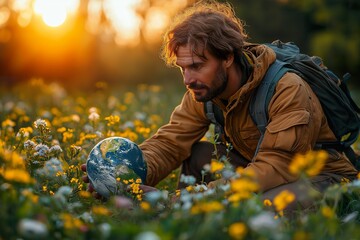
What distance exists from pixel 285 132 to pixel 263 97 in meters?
0.38

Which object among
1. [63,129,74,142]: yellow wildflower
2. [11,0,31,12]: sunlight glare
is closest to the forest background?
[11,0,31,12]: sunlight glare

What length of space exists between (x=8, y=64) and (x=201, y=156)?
61.7 ft

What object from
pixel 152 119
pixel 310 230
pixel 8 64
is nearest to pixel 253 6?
pixel 8 64

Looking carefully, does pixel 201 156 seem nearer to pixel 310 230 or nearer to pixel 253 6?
pixel 310 230

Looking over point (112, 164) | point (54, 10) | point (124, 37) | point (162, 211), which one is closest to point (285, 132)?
point (162, 211)

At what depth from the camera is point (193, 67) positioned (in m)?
4.54

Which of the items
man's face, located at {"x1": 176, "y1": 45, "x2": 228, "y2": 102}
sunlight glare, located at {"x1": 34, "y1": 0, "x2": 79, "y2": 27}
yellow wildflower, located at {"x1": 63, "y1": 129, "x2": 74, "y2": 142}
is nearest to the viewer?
man's face, located at {"x1": 176, "y1": 45, "x2": 228, "y2": 102}

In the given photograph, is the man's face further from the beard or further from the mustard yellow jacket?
the mustard yellow jacket

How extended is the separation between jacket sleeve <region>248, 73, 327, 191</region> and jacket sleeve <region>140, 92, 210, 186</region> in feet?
2.81

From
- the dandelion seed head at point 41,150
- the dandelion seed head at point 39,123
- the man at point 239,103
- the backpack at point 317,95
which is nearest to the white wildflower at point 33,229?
the dandelion seed head at point 41,150

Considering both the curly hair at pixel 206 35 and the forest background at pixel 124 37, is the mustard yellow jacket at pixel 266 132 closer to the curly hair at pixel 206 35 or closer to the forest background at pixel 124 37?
the curly hair at pixel 206 35

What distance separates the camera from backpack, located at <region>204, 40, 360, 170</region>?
460 cm

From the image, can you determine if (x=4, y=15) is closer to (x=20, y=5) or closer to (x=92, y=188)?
(x=20, y=5)

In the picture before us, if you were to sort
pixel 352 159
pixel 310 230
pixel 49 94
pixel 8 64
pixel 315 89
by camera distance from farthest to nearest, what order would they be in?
pixel 8 64 → pixel 49 94 → pixel 352 159 → pixel 315 89 → pixel 310 230
